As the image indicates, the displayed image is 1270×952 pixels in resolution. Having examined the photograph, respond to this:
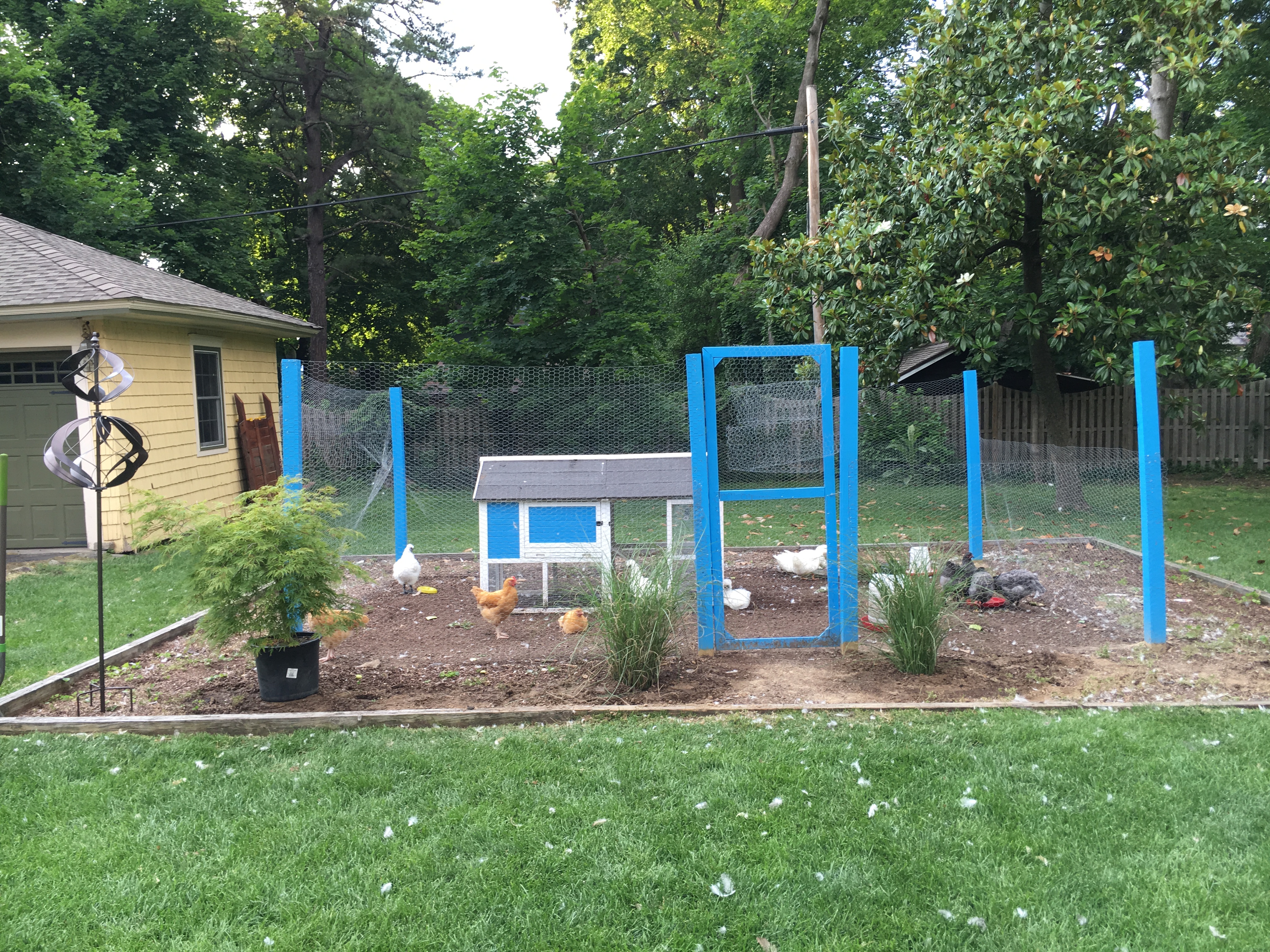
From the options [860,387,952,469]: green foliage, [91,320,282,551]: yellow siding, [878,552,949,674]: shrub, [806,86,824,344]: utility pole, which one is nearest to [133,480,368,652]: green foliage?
[878,552,949,674]: shrub

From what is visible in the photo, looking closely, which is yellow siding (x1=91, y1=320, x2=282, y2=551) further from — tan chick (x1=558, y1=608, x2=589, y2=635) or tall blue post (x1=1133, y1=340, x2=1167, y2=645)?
tall blue post (x1=1133, y1=340, x2=1167, y2=645)

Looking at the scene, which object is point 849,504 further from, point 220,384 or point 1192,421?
point 1192,421

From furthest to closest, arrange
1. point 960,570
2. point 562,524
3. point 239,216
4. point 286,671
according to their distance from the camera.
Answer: point 239,216
point 562,524
point 960,570
point 286,671

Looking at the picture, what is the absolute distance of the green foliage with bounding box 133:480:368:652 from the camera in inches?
181

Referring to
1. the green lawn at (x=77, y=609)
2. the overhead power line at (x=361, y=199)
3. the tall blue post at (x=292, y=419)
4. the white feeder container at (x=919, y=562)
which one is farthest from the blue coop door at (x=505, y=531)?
the overhead power line at (x=361, y=199)

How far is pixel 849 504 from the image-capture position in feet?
18.1

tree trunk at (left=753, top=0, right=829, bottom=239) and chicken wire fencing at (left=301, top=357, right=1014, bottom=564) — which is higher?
tree trunk at (left=753, top=0, right=829, bottom=239)

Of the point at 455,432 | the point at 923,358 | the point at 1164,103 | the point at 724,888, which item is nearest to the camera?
the point at 724,888

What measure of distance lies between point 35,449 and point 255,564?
762 centimetres

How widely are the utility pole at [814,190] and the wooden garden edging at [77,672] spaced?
24.1 ft

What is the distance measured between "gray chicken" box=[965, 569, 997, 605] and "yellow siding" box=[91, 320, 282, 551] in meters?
7.66

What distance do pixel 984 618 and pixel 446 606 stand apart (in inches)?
162

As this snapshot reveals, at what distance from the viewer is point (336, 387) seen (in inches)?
320

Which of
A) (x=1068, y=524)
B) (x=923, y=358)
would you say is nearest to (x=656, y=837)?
(x=1068, y=524)
